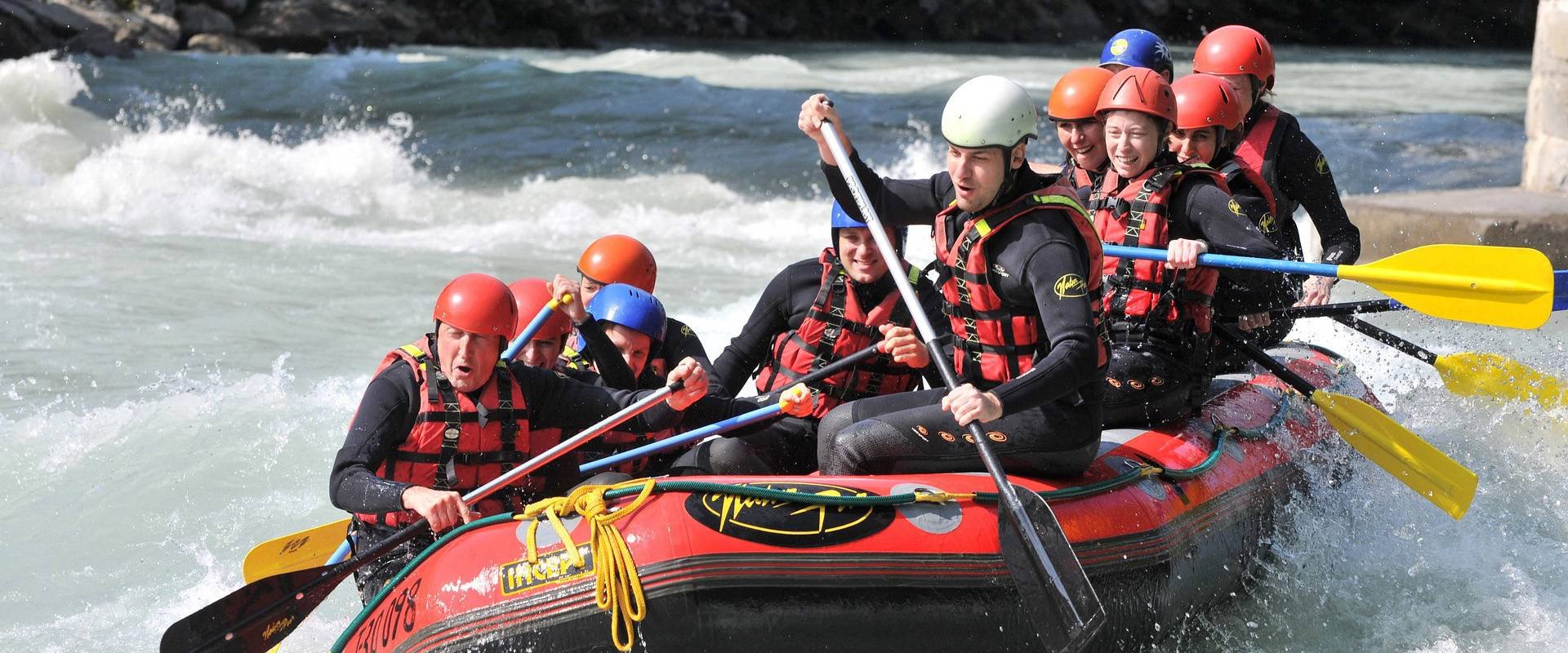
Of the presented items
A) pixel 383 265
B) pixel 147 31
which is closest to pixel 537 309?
pixel 383 265

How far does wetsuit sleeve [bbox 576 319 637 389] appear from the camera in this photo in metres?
4.29

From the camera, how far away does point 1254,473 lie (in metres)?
4.24

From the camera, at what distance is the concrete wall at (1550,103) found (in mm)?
8430

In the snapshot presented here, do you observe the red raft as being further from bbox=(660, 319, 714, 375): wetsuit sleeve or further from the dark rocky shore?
the dark rocky shore

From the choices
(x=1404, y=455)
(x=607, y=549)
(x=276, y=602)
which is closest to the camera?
(x=607, y=549)

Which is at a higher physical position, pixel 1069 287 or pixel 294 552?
pixel 1069 287

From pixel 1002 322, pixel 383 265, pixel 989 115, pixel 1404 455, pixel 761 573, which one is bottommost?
pixel 383 265

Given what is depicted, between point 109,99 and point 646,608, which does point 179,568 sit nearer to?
point 646,608

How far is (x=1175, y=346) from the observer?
4.20m

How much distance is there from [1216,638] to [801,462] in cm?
126

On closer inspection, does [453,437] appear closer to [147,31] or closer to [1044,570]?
[1044,570]

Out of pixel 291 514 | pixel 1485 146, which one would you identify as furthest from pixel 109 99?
pixel 1485 146

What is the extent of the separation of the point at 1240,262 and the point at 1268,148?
130 cm

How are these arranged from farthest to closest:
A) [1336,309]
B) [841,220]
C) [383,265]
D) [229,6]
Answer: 1. [229,6]
2. [383,265]
3. [1336,309]
4. [841,220]
